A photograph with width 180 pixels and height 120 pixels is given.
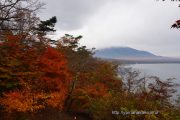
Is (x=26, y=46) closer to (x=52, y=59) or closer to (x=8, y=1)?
(x=52, y=59)

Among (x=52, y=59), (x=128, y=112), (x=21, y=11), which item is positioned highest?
(x=21, y=11)

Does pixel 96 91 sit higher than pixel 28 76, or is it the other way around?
pixel 28 76

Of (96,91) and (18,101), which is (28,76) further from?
(96,91)

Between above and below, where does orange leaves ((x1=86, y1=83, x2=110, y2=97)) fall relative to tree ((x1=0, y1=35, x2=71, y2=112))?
below

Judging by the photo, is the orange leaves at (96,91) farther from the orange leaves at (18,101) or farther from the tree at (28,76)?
the orange leaves at (18,101)

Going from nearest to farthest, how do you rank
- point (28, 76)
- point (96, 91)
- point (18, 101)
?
point (18, 101) → point (28, 76) → point (96, 91)

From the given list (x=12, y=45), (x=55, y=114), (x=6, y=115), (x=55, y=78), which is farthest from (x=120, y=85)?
(x=12, y=45)

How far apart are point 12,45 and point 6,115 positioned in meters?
7.87

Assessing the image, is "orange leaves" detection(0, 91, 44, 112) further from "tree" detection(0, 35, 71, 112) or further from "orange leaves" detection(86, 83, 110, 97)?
"orange leaves" detection(86, 83, 110, 97)

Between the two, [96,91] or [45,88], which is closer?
[45,88]

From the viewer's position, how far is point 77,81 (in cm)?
4984

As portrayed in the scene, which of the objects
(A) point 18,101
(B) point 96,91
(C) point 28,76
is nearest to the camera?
(A) point 18,101

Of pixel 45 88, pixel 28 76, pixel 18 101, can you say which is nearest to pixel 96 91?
pixel 45 88

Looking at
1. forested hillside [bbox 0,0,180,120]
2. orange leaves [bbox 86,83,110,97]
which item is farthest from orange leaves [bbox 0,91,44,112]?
orange leaves [bbox 86,83,110,97]
